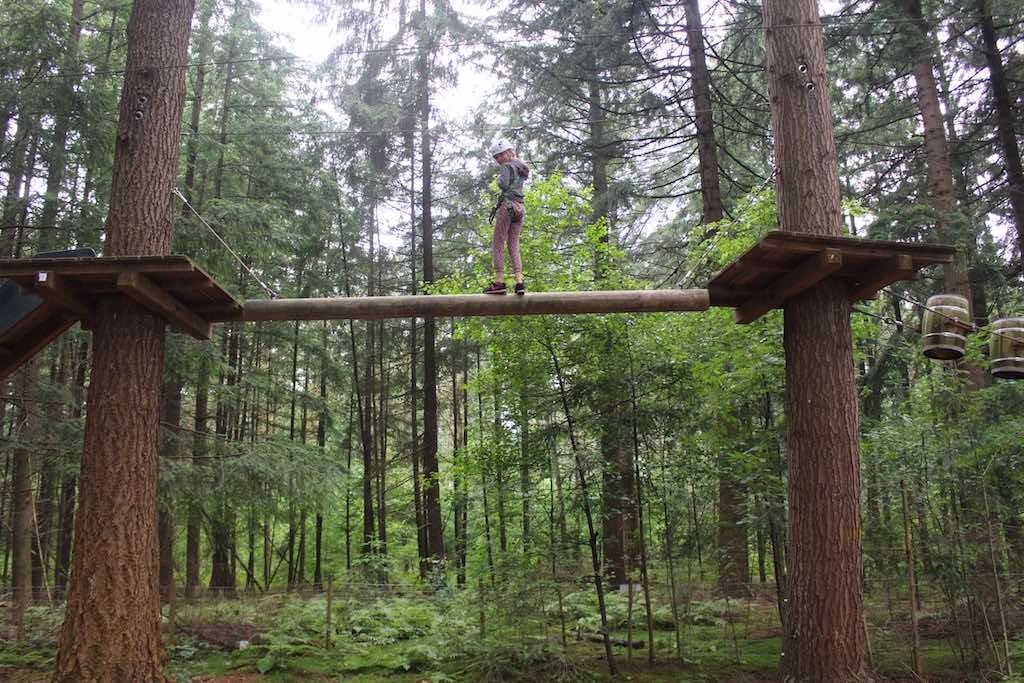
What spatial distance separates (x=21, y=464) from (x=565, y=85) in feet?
34.2

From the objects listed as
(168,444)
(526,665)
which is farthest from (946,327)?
(168,444)

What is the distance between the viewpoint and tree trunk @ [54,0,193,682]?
5.05m

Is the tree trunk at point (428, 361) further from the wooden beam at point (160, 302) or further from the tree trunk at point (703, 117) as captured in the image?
the wooden beam at point (160, 302)

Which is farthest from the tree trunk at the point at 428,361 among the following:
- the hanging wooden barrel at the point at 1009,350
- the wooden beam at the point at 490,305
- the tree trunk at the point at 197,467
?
the hanging wooden barrel at the point at 1009,350

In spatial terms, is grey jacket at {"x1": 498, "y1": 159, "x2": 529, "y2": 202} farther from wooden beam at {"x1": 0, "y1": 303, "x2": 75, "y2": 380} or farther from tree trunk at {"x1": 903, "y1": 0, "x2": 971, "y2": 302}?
tree trunk at {"x1": 903, "y1": 0, "x2": 971, "y2": 302}

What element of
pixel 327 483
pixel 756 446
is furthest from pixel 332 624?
pixel 756 446

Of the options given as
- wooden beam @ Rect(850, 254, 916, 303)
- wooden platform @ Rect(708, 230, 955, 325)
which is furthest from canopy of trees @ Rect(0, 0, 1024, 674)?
wooden platform @ Rect(708, 230, 955, 325)

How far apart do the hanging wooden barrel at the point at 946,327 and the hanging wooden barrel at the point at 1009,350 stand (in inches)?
10.1

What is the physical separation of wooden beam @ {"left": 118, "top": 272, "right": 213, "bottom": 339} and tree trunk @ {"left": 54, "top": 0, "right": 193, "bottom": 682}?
159 mm

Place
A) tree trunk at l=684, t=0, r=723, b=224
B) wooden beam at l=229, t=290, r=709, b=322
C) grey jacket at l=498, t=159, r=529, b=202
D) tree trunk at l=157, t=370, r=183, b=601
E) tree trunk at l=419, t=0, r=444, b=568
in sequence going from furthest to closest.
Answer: tree trunk at l=419, t=0, r=444, b=568, tree trunk at l=684, t=0, r=723, b=224, tree trunk at l=157, t=370, r=183, b=601, grey jacket at l=498, t=159, r=529, b=202, wooden beam at l=229, t=290, r=709, b=322

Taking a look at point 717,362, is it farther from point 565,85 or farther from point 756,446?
point 565,85

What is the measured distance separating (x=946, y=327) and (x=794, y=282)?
4.44 ft

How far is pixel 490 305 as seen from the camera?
233 inches

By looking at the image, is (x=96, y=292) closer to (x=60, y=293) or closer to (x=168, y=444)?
(x=60, y=293)
